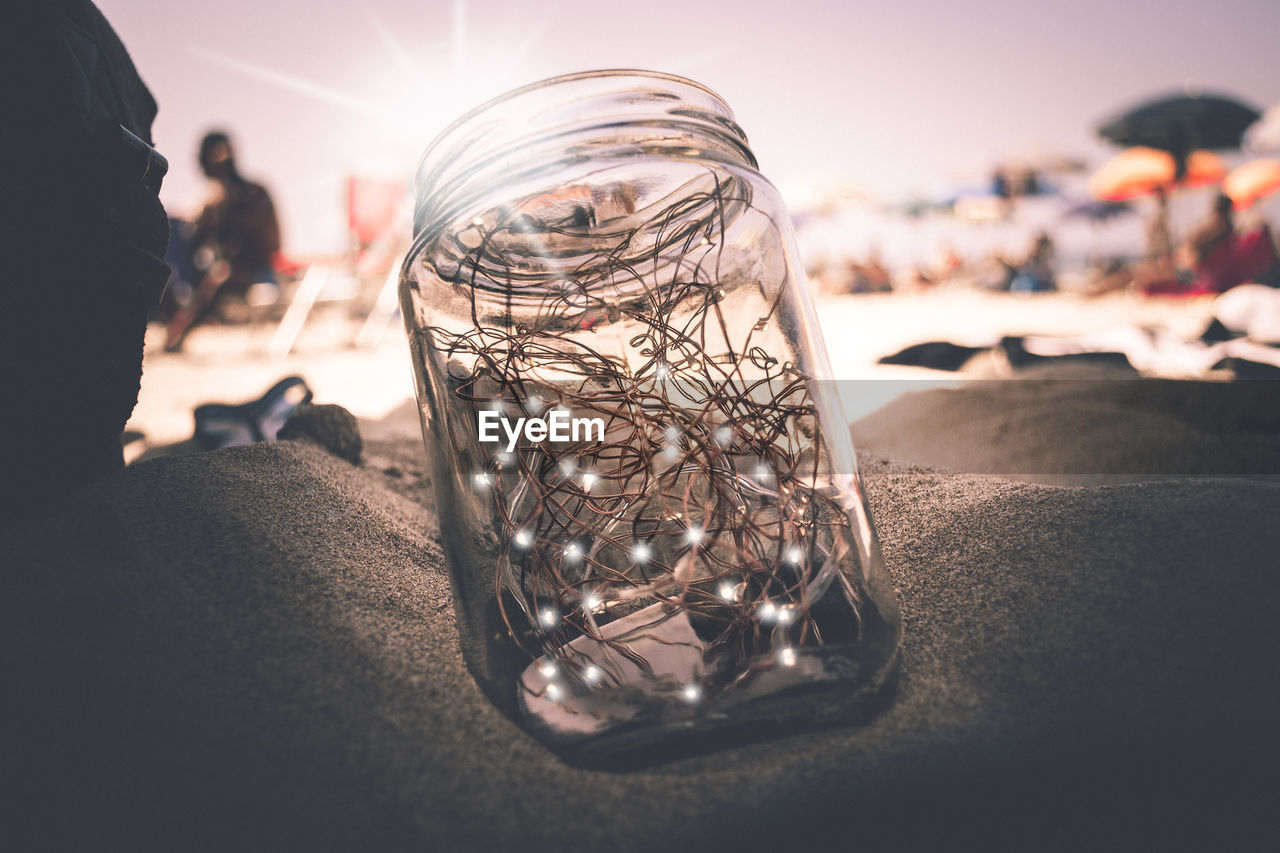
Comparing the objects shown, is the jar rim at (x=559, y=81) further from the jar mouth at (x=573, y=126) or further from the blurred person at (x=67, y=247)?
the blurred person at (x=67, y=247)

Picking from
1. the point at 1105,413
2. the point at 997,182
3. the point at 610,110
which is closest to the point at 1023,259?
the point at 997,182

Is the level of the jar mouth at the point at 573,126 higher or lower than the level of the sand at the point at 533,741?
higher

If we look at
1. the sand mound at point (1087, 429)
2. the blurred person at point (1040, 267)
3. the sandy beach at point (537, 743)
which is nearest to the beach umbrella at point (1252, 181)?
the blurred person at point (1040, 267)

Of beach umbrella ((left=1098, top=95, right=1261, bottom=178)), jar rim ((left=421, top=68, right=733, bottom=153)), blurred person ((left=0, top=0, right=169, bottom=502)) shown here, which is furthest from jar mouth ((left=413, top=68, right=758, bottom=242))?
beach umbrella ((left=1098, top=95, right=1261, bottom=178))

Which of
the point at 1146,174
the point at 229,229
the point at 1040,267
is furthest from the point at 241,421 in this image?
the point at 1040,267

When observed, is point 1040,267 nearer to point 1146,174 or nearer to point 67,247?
point 1146,174

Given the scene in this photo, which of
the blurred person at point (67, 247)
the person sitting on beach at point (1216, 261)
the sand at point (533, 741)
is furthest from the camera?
the person sitting on beach at point (1216, 261)

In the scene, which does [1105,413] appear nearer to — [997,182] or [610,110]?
[610,110]
